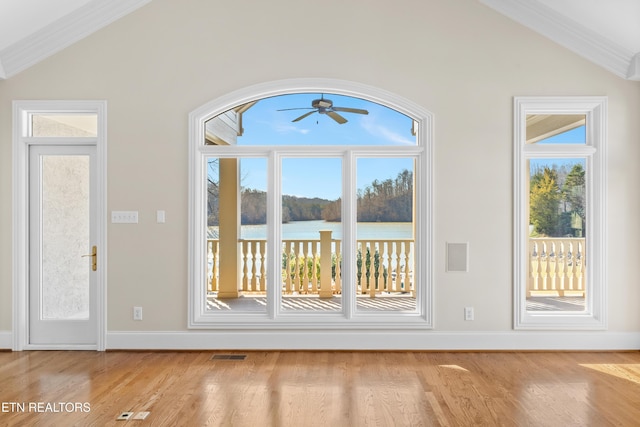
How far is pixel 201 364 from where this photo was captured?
14.7 feet

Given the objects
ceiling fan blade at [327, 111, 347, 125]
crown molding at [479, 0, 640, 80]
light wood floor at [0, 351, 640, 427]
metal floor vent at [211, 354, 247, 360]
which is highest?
crown molding at [479, 0, 640, 80]

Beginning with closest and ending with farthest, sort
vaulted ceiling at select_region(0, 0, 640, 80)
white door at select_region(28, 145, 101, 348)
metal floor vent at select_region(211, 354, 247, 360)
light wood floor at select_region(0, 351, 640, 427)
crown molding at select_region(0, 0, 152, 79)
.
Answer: light wood floor at select_region(0, 351, 640, 427), vaulted ceiling at select_region(0, 0, 640, 80), metal floor vent at select_region(211, 354, 247, 360), crown molding at select_region(0, 0, 152, 79), white door at select_region(28, 145, 101, 348)

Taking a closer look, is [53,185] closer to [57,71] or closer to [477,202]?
[57,71]

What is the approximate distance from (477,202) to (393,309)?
137cm

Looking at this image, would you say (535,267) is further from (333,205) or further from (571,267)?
(333,205)

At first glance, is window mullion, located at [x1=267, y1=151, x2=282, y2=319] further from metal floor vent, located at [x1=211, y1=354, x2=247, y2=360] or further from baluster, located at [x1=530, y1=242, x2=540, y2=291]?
baluster, located at [x1=530, y1=242, x2=540, y2=291]

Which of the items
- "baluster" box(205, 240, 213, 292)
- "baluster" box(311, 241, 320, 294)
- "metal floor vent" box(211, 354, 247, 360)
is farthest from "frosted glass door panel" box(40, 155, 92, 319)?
"baluster" box(311, 241, 320, 294)

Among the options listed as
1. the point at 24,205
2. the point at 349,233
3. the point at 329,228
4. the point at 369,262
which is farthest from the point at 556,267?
the point at 24,205

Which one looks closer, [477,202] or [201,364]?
[201,364]

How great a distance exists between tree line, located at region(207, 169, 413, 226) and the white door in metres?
1.29

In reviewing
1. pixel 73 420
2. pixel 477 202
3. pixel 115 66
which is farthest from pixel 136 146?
pixel 477 202

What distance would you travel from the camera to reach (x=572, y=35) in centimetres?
475

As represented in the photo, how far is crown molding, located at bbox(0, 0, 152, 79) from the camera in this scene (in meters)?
4.78

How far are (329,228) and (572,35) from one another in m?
3.03
